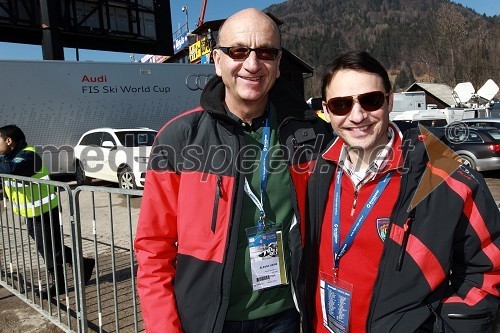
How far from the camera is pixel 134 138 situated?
10039mm

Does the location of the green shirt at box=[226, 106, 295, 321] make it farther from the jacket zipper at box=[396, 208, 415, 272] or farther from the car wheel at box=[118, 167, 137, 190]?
the car wheel at box=[118, 167, 137, 190]

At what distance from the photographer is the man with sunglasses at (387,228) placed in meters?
1.42

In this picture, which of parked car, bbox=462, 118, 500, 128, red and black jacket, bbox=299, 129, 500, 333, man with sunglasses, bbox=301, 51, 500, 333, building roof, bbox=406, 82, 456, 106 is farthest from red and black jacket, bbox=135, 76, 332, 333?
building roof, bbox=406, 82, 456, 106

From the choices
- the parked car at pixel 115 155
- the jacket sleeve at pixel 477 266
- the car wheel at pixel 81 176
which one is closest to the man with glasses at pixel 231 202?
the jacket sleeve at pixel 477 266

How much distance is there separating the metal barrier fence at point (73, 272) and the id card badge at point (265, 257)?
1.14m

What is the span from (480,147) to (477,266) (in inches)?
441

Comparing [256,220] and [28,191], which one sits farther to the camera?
[28,191]

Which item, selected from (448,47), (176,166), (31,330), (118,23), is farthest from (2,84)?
(448,47)

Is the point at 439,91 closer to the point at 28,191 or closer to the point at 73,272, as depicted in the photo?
the point at 28,191

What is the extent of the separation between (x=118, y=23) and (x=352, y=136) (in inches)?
714

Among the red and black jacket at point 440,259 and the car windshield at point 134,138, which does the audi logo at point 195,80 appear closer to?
the car windshield at point 134,138

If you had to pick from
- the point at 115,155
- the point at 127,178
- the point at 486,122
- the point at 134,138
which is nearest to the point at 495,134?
the point at 486,122

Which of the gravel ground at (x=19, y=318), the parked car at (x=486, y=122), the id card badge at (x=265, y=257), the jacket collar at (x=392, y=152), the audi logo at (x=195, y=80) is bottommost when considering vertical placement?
the gravel ground at (x=19, y=318)

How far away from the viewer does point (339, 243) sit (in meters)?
1.63
